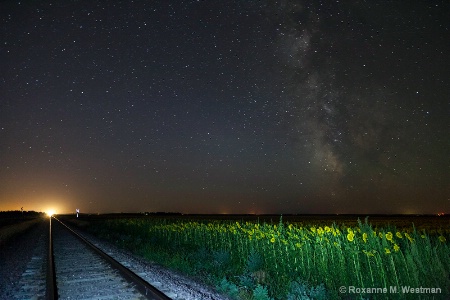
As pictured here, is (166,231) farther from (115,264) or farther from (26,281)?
(26,281)

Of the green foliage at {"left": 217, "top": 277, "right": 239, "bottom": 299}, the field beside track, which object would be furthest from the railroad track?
the field beside track

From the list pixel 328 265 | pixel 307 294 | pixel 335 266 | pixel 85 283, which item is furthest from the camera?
pixel 85 283

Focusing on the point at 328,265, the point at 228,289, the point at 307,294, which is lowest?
the point at 228,289

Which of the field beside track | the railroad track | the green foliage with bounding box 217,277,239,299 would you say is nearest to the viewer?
the field beside track

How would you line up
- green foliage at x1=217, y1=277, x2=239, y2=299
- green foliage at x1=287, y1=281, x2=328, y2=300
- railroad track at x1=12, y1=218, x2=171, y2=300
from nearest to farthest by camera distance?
green foliage at x1=287, y1=281, x2=328, y2=300
railroad track at x1=12, y1=218, x2=171, y2=300
green foliage at x1=217, y1=277, x2=239, y2=299

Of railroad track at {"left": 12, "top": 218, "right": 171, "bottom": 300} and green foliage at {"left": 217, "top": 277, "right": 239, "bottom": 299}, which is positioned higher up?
railroad track at {"left": 12, "top": 218, "right": 171, "bottom": 300}

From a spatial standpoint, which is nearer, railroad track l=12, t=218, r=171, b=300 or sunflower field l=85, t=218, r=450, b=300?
sunflower field l=85, t=218, r=450, b=300

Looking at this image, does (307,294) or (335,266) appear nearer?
(307,294)

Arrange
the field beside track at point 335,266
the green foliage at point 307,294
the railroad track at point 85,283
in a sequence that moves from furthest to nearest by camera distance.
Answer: the railroad track at point 85,283 < the green foliage at point 307,294 < the field beside track at point 335,266

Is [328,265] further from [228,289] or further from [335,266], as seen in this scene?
[228,289]

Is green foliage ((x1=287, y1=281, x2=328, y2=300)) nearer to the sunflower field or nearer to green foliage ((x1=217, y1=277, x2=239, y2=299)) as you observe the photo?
the sunflower field

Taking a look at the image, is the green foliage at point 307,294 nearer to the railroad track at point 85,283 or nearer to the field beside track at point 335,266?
the field beside track at point 335,266

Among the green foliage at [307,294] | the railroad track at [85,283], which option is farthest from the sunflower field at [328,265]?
the railroad track at [85,283]

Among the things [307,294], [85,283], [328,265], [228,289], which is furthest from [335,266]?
[85,283]
